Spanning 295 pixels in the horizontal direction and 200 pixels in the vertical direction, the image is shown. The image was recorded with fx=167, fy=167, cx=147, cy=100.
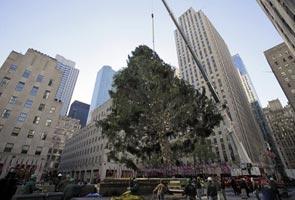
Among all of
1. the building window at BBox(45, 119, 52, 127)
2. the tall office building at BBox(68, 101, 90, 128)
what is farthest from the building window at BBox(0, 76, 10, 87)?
the tall office building at BBox(68, 101, 90, 128)

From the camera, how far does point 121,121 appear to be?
18172 mm

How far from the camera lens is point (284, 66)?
6094 cm

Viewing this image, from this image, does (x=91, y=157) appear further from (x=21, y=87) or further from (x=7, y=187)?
(x=7, y=187)

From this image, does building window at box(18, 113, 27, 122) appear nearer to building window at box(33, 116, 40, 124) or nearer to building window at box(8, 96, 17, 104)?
building window at box(33, 116, 40, 124)

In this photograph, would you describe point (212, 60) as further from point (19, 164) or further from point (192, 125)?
point (19, 164)

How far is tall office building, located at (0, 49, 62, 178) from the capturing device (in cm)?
2961

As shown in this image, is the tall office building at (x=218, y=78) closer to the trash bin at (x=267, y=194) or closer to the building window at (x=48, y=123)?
the trash bin at (x=267, y=194)

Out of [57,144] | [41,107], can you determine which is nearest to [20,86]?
[41,107]

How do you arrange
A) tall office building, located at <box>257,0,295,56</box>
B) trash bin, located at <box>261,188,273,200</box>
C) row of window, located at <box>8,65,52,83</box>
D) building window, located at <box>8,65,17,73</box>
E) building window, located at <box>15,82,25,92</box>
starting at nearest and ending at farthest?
trash bin, located at <box>261,188,273,200</box>, tall office building, located at <box>257,0,295,56</box>, building window, located at <box>15,82,25,92</box>, building window, located at <box>8,65,17,73</box>, row of window, located at <box>8,65,52,83</box>

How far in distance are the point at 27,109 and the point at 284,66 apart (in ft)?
263

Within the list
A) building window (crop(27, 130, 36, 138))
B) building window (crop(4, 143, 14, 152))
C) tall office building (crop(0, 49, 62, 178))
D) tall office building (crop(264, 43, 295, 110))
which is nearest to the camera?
building window (crop(4, 143, 14, 152))

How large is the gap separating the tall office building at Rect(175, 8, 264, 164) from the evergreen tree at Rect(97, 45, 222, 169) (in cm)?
4124

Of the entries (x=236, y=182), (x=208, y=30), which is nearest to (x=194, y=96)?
(x=236, y=182)

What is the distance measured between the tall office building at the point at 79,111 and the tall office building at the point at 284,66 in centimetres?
15601
